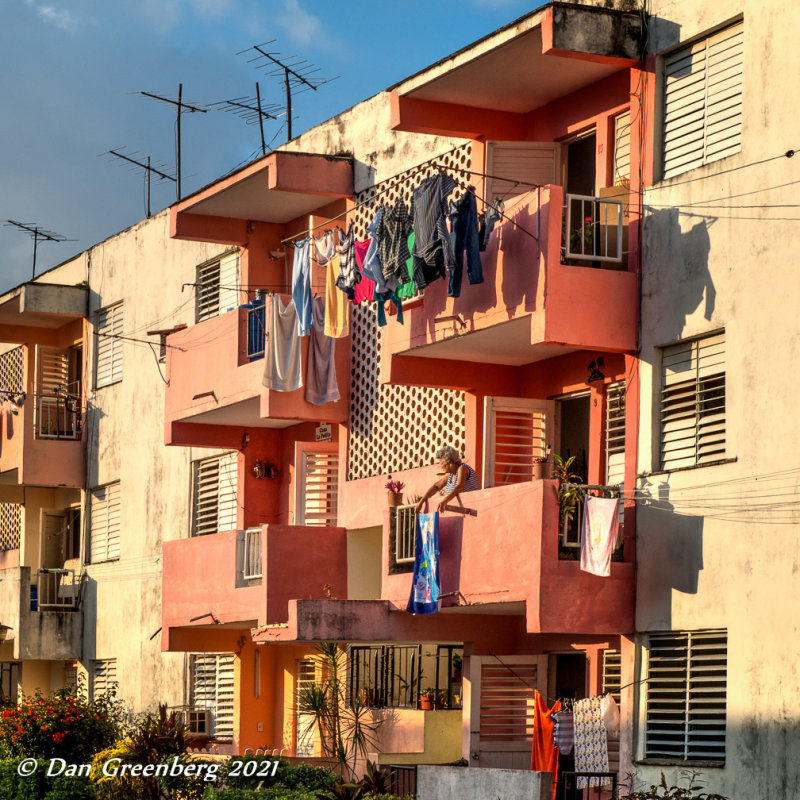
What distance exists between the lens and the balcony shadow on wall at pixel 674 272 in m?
18.4

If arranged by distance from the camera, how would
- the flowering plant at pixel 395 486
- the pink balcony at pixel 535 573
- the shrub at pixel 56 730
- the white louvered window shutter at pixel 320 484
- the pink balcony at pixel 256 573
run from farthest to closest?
the white louvered window shutter at pixel 320 484 → the shrub at pixel 56 730 → the pink balcony at pixel 256 573 → the flowering plant at pixel 395 486 → the pink balcony at pixel 535 573

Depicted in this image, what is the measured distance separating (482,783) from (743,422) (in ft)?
16.2

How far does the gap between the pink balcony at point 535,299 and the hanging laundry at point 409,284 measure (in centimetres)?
24

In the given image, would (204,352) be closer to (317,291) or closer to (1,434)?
(317,291)

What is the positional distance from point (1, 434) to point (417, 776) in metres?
18.6

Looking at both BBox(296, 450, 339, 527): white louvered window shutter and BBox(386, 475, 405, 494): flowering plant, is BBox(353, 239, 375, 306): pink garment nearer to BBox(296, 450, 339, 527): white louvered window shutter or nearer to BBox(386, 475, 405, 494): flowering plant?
BBox(386, 475, 405, 494): flowering plant

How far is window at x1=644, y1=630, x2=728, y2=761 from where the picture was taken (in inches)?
699

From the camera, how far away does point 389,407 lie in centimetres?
2453

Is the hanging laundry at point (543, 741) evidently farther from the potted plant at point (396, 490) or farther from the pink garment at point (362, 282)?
the pink garment at point (362, 282)

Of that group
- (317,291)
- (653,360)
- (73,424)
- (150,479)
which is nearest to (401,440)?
(317,291)

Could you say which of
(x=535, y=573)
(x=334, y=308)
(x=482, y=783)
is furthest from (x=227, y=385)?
(x=482, y=783)

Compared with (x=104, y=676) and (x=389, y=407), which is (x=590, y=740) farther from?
(x=104, y=676)

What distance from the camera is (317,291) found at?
2450cm

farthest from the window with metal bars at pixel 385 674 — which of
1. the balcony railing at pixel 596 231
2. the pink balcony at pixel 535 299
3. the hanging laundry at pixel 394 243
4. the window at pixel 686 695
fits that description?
the balcony railing at pixel 596 231
